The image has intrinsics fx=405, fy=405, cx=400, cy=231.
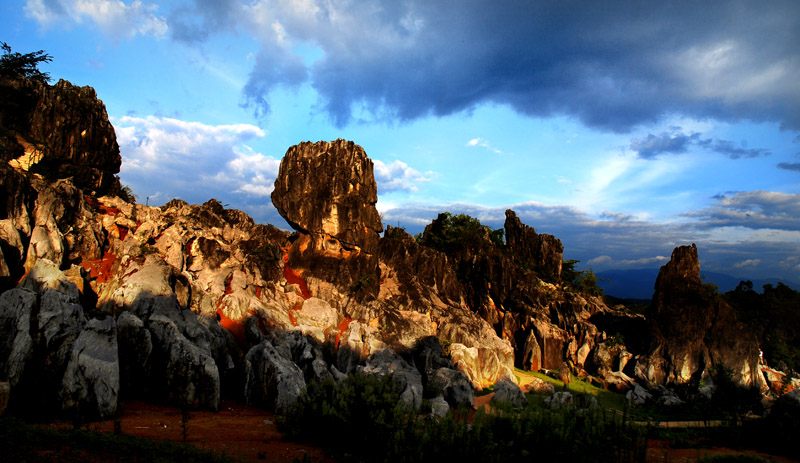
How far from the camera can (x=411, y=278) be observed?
39.3 metres

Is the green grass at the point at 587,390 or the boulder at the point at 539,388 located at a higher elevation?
the boulder at the point at 539,388

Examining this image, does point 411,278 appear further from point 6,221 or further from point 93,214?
point 6,221

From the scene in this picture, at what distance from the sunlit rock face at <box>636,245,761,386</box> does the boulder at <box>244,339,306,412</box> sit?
1294 inches

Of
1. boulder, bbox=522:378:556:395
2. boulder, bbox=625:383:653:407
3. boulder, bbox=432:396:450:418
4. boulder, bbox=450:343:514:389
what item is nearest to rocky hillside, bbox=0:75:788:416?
boulder, bbox=450:343:514:389

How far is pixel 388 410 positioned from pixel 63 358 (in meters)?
10.8

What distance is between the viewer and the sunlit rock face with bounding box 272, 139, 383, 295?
114 feet

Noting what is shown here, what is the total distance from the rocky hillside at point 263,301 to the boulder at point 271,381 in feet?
0.27

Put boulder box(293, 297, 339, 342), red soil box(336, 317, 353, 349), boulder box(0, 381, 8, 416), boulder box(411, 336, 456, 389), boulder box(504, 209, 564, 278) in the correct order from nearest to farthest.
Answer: boulder box(0, 381, 8, 416) → boulder box(293, 297, 339, 342) → red soil box(336, 317, 353, 349) → boulder box(411, 336, 456, 389) → boulder box(504, 209, 564, 278)

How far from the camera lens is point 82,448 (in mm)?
8953

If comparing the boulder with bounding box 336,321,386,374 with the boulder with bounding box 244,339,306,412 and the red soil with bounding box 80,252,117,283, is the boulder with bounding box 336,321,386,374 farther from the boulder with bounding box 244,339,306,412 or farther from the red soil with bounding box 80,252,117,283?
the red soil with bounding box 80,252,117,283

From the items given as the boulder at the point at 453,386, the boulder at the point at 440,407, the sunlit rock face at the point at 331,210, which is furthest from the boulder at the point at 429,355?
the boulder at the point at 440,407

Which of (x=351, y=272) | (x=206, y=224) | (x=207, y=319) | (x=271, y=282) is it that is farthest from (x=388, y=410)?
(x=206, y=224)

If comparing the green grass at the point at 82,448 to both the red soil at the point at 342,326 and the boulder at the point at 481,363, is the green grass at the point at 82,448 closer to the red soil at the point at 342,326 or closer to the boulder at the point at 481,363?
the red soil at the point at 342,326

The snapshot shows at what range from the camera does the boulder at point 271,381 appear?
57.1 feet
